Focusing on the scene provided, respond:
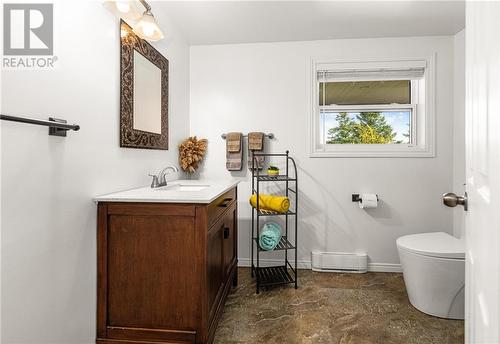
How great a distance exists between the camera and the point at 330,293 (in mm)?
2207

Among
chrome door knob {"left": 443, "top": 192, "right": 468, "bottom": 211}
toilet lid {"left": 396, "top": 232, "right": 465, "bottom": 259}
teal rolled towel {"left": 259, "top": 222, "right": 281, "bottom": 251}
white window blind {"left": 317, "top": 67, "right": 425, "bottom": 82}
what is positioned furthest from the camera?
white window blind {"left": 317, "top": 67, "right": 425, "bottom": 82}

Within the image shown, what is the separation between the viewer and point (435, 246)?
193 centimetres

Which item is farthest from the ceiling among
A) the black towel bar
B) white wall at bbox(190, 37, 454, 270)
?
the black towel bar

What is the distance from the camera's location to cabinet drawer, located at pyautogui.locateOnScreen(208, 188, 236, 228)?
1.46 meters

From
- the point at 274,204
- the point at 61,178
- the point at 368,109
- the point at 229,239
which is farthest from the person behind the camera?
the point at 368,109

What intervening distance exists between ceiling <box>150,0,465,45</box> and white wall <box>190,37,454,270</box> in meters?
0.13

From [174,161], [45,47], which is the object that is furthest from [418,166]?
[45,47]

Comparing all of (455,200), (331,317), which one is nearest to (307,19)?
(455,200)

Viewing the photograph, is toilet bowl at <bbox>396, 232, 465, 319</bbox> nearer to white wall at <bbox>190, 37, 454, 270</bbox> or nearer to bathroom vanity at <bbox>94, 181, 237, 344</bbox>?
white wall at <bbox>190, 37, 454, 270</bbox>

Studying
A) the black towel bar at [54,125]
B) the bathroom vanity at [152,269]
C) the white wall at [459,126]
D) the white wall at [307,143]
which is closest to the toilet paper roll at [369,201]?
the white wall at [307,143]

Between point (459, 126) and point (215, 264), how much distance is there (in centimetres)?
236

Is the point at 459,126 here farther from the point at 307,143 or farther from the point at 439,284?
the point at 439,284

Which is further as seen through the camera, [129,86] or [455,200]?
[129,86]

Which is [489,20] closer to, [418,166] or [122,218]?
[122,218]
